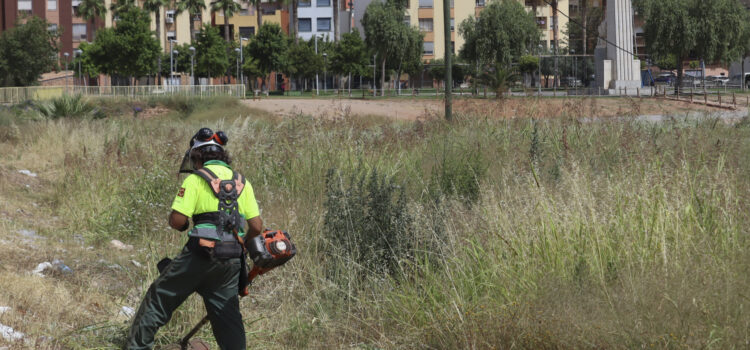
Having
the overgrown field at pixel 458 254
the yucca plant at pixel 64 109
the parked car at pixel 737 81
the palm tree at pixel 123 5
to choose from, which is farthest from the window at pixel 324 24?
the overgrown field at pixel 458 254

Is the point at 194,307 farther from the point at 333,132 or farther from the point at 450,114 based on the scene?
the point at 450,114

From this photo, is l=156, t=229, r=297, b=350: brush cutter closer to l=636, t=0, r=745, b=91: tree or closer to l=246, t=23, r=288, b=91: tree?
l=636, t=0, r=745, b=91: tree

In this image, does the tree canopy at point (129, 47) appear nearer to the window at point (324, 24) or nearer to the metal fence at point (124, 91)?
the metal fence at point (124, 91)

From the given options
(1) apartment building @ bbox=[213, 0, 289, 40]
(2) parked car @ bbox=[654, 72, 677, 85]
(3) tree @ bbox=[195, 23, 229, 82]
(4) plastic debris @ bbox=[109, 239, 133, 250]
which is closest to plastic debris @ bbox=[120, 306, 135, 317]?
(4) plastic debris @ bbox=[109, 239, 133, 250]

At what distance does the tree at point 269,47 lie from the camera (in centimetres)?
6756

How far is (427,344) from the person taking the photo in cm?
518

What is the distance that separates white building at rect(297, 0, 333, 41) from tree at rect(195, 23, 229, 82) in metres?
23.5

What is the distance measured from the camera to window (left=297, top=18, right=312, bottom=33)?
91.4 m

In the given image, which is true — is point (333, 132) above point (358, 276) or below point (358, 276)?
above

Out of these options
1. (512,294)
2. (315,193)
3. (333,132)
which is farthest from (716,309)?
(333,132)

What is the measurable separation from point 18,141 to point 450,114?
923 cm

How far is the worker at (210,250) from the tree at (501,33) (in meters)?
50.2

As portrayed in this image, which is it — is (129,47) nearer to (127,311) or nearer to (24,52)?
(24,52)

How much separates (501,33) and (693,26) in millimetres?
11228
